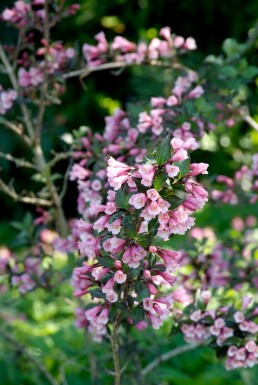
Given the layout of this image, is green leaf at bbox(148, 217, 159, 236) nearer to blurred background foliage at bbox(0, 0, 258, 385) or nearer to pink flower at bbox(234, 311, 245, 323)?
pink flower at bbox(234, 311, 245, 323)

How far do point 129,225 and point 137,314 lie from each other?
32 centimetres

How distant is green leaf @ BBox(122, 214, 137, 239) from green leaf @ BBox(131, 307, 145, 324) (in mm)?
291

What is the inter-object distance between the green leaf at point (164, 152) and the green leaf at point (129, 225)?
15cm

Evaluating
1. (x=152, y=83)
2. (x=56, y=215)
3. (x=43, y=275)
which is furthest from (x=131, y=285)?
(x=152, y=83)

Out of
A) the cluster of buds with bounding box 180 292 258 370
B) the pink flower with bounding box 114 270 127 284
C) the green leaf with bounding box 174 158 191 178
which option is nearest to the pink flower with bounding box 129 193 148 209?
the green leaf with bounding box 174 158 191 178

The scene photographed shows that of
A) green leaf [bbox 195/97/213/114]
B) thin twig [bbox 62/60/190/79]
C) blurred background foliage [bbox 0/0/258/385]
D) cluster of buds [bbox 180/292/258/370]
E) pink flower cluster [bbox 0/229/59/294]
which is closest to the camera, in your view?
cluster of buds [bbox 180/292/258/370]

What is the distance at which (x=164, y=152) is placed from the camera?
5.62 ft

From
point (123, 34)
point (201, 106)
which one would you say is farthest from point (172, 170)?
point (123, 34)

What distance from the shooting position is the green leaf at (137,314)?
196 centimetres

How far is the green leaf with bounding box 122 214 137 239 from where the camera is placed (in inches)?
69.0

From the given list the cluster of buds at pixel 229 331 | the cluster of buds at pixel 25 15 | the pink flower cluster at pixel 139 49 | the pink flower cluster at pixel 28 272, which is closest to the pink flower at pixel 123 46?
the pink flower cluster at pixel 139 49

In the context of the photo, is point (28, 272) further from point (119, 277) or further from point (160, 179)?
point (160, 179)

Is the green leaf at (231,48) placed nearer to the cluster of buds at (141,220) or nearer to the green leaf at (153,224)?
the cluster of buds at (141,220)

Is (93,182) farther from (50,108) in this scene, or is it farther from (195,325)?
(50,108)
